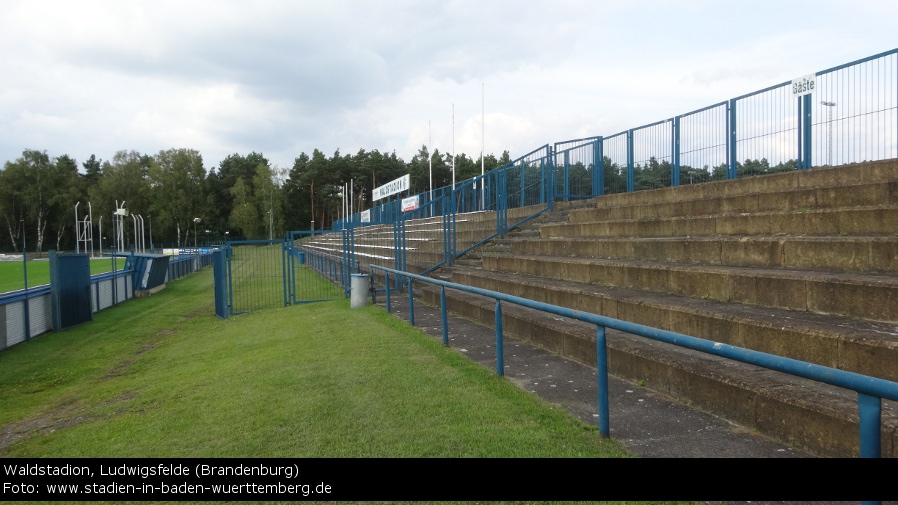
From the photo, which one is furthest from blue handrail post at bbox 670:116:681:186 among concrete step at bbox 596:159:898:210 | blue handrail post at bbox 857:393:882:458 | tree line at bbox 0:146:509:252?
tree line at bbox 0:146:509:252

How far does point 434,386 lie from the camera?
510 cm

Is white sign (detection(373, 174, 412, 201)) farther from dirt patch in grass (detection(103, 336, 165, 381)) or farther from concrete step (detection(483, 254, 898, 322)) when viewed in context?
concrete step (detection(483, 254, 898, 322))

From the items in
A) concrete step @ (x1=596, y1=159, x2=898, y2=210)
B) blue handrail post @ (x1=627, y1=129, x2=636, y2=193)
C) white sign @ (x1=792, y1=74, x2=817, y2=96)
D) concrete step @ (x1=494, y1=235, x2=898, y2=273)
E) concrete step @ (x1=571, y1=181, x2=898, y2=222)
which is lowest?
concrete step @ (x1=494, y1=235, x2=898, y2=273)

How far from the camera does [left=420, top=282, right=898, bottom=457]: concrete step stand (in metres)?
3.01

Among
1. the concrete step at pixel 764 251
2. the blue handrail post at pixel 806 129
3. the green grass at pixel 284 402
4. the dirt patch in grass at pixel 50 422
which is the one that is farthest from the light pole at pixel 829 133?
the dirt patch in grass at pixel 50 422

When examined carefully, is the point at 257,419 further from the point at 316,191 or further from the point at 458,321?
the point at 316,191

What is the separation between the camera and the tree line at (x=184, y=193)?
6538 centimetres

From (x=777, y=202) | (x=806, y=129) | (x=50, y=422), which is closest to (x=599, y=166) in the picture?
(x=806, y=129)

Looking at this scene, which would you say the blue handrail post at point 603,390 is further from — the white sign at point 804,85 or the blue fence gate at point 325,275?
the blue fence gate at point 325,275

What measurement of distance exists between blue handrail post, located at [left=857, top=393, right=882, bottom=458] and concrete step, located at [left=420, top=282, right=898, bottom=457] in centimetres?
110

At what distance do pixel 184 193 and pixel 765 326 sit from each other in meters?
81.0

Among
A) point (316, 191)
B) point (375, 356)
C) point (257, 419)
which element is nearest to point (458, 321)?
point (375, 356)

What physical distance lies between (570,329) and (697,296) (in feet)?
4.36

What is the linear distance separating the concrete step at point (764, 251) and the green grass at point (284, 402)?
9.61ft
